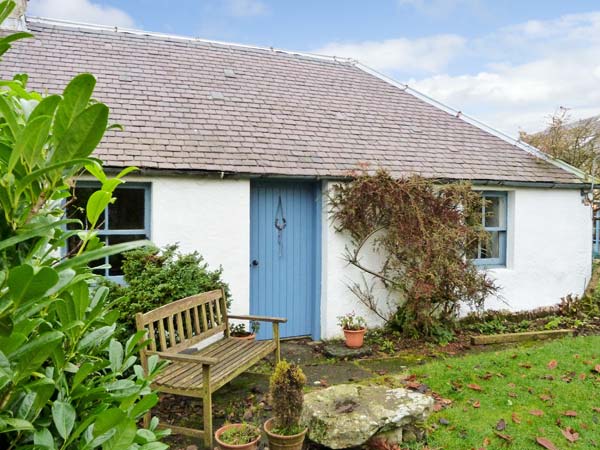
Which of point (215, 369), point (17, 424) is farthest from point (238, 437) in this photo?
point (17, 424)

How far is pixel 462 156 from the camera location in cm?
975

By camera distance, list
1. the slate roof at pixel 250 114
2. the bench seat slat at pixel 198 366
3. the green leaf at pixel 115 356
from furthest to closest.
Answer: the slate roof at pixel 250 114 < the bench seat slat at pixel 198 366 < the green leaf at pixel 115 356

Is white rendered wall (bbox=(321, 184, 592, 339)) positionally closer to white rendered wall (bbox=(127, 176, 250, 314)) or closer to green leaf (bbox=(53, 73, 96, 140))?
white rendered wall (bbox=(127, 176, 250, 314))

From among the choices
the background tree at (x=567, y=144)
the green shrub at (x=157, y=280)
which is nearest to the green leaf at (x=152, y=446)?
the green shrub at (x=157, y=280)

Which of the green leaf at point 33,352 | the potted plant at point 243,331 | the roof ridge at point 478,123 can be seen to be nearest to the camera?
the green leaf at point 33,352

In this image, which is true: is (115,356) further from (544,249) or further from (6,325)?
(544,249)

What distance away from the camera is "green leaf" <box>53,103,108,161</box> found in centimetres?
108

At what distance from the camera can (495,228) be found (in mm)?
9672

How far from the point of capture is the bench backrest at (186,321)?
493 centimetres

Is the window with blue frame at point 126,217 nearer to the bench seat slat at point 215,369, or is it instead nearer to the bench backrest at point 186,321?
the bench backrest at point 186,321

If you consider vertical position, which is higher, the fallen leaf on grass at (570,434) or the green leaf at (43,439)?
the green leaf at (43,439)

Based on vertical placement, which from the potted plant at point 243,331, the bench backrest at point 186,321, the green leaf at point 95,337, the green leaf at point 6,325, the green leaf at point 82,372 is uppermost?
the green leaf at point 6,325

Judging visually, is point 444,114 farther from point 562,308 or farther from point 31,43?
point 31,43

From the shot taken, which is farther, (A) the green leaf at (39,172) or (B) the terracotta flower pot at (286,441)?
(B) the terracotta flower pot at (286,441)
